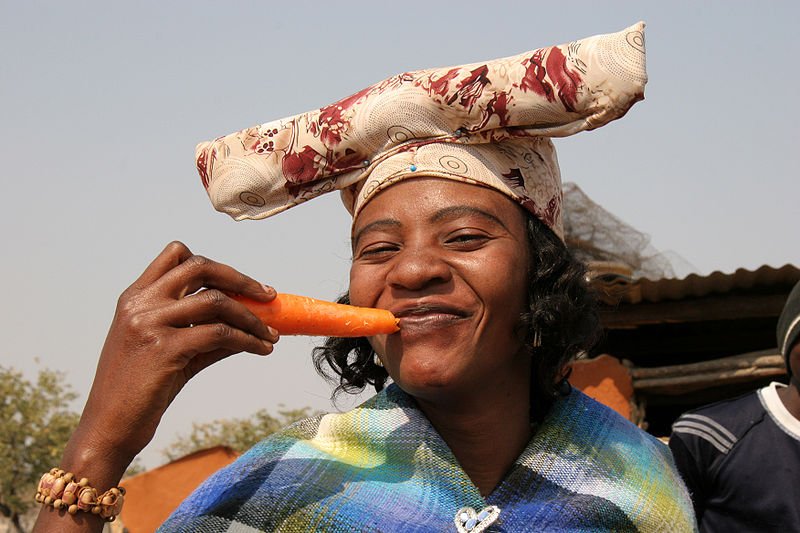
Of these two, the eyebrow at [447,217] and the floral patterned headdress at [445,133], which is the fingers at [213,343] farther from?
the floral patterned headdress at [445,133]

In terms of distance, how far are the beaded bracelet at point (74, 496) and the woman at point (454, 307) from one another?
41 centimetres

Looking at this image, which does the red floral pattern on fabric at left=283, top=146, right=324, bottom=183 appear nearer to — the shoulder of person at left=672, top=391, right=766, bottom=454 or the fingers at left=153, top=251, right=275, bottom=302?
the fingers at left=153, top=251, right=275, bottom=302

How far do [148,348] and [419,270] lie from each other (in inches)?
30.8

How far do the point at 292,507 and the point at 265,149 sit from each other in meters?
0.99

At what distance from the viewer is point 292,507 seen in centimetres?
233

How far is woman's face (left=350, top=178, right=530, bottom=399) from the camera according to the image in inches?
96.7

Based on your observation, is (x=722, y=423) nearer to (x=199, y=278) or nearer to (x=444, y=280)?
(x=444, y=280)

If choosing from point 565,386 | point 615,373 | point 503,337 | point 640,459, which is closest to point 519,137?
point 503,337

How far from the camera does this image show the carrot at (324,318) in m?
2.39

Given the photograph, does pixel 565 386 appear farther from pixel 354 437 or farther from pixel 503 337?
pixel 354 437

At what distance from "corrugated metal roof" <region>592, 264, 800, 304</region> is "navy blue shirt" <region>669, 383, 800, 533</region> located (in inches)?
92.3

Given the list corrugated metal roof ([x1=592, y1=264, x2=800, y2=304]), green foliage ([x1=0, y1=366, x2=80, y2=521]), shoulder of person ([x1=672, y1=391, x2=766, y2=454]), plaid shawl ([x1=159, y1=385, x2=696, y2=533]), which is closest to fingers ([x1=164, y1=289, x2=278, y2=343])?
plaid shawl ([x1=159, y1=385, x2=696, y2=533])

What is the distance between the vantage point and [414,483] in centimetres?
244

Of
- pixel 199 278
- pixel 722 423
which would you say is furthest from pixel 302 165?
pixel 722 423
